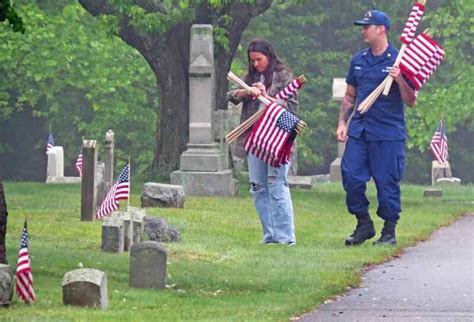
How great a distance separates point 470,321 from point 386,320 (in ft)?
1.70

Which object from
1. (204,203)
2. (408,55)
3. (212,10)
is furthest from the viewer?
(212,10)

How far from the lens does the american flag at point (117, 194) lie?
19391mm

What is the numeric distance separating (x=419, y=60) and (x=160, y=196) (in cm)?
577

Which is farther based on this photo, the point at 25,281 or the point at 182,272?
the point at 182,272

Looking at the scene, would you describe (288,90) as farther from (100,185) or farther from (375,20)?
(100,185)

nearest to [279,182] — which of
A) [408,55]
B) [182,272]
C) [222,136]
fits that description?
[408,55]

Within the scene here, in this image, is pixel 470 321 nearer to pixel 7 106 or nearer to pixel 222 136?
pixel 222 136

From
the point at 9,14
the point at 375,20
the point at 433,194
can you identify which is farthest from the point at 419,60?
the point at 433,194

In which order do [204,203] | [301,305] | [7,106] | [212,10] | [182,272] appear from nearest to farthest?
[301,305] < [182,272] < [204,203] < [212,10] < [7,106]

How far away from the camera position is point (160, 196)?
22.5 meters

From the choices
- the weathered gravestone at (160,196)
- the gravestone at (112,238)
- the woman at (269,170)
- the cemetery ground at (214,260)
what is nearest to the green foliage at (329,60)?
the weathered gravestone at (160,196)

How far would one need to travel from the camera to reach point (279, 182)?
17.5m

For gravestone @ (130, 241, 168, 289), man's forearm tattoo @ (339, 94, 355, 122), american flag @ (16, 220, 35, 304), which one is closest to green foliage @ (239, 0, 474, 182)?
man's forearm tattoo @ (339, 94, 355, 122)

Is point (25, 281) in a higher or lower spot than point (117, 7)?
lower
